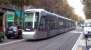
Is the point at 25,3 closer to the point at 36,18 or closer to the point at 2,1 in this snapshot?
the point at 2,1

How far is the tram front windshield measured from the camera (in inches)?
1217

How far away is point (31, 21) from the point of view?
31.2m

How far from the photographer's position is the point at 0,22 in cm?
4250

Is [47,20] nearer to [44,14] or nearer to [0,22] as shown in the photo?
[44,14]

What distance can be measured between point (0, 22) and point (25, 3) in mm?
5374

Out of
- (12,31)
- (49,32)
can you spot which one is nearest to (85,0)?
(49,32)

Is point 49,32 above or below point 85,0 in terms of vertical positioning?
below

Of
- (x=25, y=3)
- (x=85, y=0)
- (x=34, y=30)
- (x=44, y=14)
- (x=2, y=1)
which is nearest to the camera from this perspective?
(x=34, y=30)

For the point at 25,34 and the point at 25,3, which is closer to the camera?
the point at 25,34

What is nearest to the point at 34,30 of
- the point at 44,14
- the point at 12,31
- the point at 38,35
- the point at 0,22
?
the point at 38,35

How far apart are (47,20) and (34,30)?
513 centimetres

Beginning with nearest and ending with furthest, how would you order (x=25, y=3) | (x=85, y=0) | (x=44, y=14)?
1. (x=44, y=14)
2. (x=85, y=0)
3. (x=25, y=3)

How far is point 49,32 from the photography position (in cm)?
3709

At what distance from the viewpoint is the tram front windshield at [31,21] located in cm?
3091
